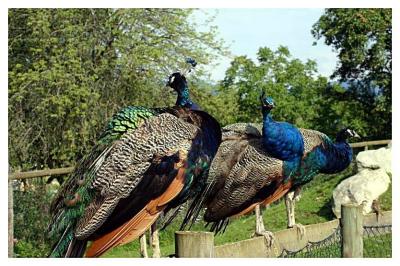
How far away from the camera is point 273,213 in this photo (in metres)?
6.48

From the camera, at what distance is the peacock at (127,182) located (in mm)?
3098

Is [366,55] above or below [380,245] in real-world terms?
above

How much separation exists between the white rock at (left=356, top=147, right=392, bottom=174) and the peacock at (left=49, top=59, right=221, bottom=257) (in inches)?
134

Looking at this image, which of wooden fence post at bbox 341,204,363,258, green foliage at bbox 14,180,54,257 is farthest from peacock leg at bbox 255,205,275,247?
green foliage at bbox 14,180,54,257

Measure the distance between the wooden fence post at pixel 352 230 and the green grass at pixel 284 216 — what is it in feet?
8.45

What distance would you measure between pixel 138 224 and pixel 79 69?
3273 millimetres

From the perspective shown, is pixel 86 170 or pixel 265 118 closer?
pixel 86 170

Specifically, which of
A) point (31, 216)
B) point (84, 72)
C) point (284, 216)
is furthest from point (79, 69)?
point (284, 216)

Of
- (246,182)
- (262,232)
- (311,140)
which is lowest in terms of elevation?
(262,232)

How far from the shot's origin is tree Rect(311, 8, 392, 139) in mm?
8523

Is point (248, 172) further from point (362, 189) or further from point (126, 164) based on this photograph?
point (362, 189)

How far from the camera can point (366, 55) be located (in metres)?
8.91
